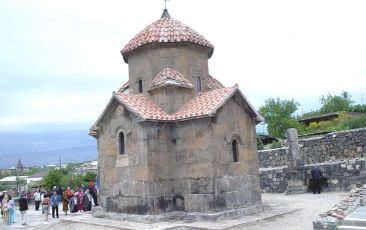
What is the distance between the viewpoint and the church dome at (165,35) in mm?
12680

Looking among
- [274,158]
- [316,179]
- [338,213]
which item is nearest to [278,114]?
[274,158]

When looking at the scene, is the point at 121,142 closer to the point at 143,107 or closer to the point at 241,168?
the point at 143,107

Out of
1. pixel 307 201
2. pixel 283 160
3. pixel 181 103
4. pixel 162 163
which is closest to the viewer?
pixel 162 163

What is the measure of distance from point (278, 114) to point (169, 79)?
135ft

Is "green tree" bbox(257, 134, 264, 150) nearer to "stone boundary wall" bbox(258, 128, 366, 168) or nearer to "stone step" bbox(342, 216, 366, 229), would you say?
"stone boundary wall" bbox(258, 128, 366, 168)

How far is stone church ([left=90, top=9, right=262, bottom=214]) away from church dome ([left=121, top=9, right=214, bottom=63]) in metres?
0.03

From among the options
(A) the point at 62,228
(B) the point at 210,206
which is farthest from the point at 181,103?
(A) the point at 62,228

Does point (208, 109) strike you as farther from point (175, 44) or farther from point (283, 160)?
point (283, 160)

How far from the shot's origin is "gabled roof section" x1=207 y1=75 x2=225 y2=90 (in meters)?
13.7

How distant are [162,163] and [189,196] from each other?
1.28 m

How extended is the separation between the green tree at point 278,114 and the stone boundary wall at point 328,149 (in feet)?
88.6

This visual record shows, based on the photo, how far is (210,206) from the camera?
10852mm

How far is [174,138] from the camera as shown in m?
11.9

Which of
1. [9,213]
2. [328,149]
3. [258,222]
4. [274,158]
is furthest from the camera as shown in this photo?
[274,158]
